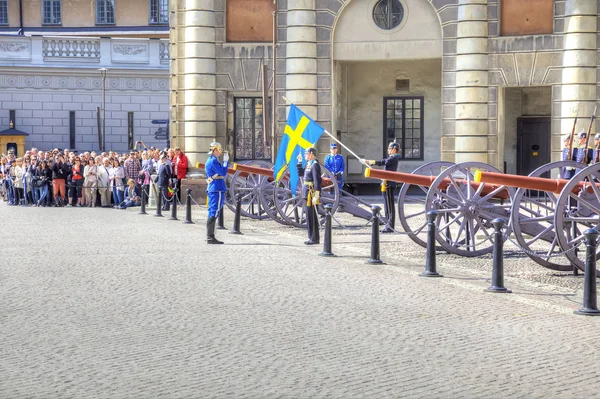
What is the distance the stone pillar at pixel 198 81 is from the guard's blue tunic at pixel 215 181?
1136 centimetres

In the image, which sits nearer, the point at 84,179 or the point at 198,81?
the point at 198,81

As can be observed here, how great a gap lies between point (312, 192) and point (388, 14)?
12.0 metres

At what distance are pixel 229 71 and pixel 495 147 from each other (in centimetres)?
747

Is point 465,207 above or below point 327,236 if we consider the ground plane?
above

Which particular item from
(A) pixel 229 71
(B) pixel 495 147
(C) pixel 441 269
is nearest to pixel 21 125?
(A) pixel 229 71

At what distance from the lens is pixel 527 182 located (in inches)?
560

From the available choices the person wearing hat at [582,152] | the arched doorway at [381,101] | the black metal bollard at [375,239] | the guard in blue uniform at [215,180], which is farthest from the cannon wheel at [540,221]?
the arched doorway at [381,101]

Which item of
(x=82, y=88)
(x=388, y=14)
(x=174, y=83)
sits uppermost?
(x=388, y=14)

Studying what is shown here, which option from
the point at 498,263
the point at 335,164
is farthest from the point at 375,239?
the point at 335,164

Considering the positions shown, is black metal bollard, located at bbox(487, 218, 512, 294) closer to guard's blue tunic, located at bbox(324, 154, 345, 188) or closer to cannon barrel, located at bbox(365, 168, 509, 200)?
cannon barrel, located at bbox(365, 168, 509, 200)

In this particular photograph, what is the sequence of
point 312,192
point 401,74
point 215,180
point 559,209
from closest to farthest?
1. point 559,209
2. point 312,192
3. point 215,180
4. point 401,74

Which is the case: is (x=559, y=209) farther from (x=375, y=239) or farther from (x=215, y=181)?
(x=215, y=181)

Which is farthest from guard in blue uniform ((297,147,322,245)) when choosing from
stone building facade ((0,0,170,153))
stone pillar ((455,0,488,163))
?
stone building facade ((0,0,170,153))

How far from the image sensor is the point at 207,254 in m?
17.2
